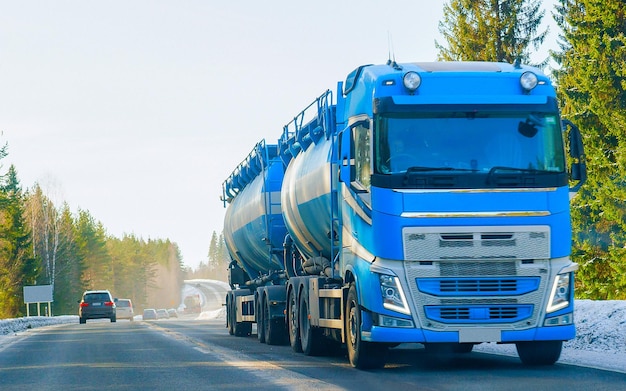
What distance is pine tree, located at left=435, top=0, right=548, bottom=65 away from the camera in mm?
50000

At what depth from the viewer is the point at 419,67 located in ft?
43.9

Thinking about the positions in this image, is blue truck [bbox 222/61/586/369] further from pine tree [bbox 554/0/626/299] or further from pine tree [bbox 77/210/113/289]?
pine tree [bbox 77/210/113/289]

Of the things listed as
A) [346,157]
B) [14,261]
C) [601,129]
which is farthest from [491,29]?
[14,261]

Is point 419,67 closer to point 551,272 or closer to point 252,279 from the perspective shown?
point 551,272

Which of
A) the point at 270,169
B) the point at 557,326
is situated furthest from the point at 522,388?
the point at 270,169

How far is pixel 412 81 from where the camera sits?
12805 millimetres

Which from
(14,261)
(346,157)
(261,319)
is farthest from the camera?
(14,261)

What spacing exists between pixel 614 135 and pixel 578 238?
4975mm

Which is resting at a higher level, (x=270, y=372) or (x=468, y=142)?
(x=468, y=142)

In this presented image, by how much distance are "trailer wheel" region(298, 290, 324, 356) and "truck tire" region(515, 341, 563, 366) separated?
3.73 meters

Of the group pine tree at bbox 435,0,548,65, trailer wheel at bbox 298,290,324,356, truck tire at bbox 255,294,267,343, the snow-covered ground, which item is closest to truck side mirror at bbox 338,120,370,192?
trailer wheel at bbox 298,290,324,356

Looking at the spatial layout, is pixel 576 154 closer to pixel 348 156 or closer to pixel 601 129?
pixel 348 156

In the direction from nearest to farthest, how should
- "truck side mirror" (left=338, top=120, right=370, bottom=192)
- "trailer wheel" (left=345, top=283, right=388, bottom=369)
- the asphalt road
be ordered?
the asphalt road → "trailer wheel" (left=345, top=283, right=388, bottom=369) → "truck side mirror" (left=338, top=120, right=370, bottom=192)

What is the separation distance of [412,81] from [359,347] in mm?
3240
